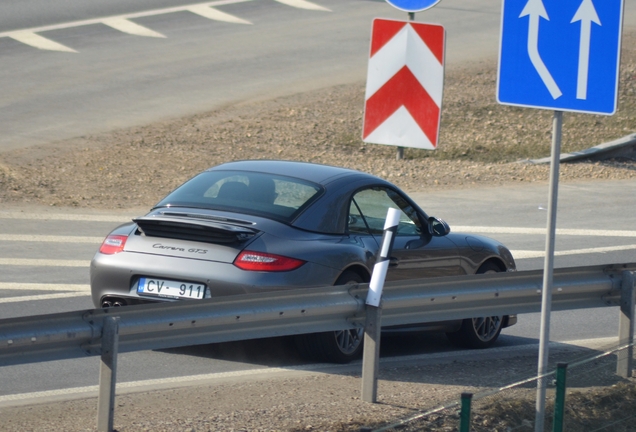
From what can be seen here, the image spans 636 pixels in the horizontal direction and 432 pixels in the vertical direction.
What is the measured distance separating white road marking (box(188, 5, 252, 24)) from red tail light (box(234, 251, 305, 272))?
2319 centimetres

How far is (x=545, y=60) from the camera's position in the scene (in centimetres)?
548

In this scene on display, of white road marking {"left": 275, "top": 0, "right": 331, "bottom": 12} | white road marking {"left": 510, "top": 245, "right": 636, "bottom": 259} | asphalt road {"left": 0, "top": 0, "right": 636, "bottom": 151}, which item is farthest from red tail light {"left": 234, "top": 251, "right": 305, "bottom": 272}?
white road marking {"left": 275, "top": 0, "right": 331, "bottom": 12}

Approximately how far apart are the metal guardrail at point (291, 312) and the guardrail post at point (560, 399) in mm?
1854

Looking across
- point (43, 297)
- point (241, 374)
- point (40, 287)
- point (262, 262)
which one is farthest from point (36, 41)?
point (241, 374)

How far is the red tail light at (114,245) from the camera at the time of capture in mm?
8102

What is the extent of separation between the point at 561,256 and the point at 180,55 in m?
14.9

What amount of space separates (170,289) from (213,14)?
24389 mm

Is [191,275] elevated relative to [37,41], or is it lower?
lower

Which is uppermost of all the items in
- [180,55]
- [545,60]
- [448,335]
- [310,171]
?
[180,55]

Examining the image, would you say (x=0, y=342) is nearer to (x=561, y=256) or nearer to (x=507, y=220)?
(x=561, y=256)

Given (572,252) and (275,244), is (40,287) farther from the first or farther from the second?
(572,252)

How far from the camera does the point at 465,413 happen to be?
4.64m

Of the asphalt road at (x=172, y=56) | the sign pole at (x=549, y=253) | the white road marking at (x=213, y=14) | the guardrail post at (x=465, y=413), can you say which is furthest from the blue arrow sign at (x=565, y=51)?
the white road marking at (x=213, y=14)

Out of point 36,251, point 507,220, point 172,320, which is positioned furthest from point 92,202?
point 172,320
